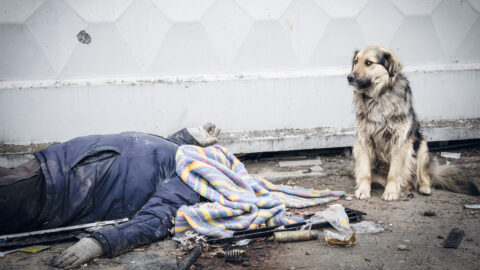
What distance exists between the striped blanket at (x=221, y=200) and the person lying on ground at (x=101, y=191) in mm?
104

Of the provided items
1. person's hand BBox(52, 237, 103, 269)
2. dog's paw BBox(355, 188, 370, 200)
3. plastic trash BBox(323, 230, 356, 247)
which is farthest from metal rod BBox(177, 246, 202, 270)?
dog's paw BBox(355, 188, 370, 200)

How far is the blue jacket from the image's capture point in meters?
2.78

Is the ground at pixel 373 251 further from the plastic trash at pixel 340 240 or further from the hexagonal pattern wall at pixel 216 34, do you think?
the hexagonal pattern wall at pixel 216 34

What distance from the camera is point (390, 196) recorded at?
370 centimetres

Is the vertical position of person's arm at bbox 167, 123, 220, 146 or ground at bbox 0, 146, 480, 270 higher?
person's arm at bbox 167, 123, 220, 146

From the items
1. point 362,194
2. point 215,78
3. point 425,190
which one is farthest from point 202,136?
point 425,190

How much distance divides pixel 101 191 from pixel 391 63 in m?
2.68

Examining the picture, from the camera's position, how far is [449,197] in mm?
3758

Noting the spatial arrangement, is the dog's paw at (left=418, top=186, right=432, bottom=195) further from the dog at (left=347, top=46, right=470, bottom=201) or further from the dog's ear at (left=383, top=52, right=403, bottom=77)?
the dog's ear at (left=383, top=52, right=403, bottom=77)

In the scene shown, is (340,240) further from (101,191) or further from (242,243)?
(101,191)

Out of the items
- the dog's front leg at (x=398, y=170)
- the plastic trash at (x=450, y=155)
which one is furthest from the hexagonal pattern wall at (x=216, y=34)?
the dog's front leg at (x=398, y=170)

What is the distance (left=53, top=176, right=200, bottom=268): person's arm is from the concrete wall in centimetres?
173

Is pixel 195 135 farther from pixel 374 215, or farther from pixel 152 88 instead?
pixel 374 215

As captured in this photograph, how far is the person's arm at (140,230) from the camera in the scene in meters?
2.46
